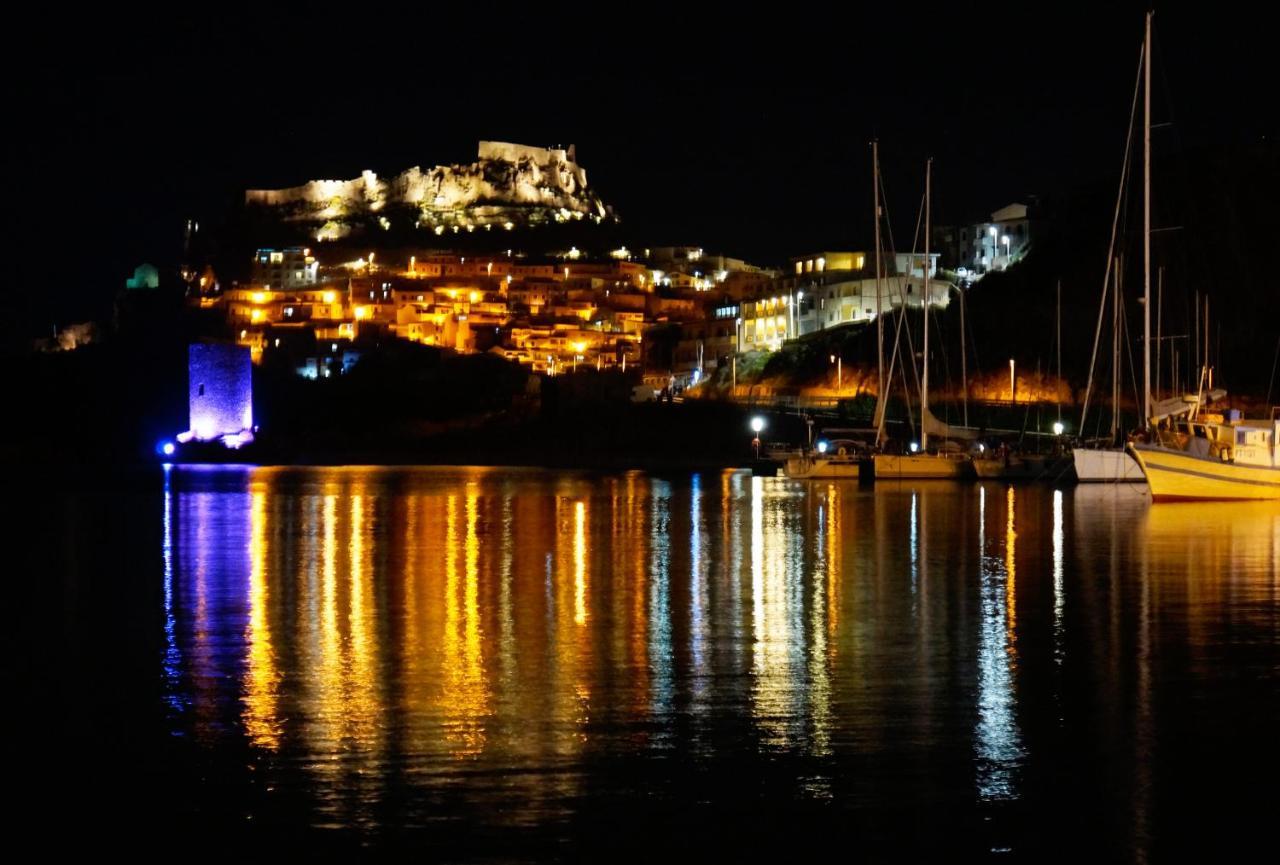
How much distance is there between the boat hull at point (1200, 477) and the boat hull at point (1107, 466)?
7018 millimetres

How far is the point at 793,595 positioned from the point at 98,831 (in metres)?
10.3

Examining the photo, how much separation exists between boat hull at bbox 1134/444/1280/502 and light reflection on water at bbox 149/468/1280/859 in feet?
21.9

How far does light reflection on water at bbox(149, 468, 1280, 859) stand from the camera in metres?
8.83

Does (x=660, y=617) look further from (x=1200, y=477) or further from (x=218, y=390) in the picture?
(x=218, y=390)

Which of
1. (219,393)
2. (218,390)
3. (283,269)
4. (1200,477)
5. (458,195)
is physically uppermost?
(458,195)

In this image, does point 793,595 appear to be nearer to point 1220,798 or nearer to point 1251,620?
point 1251,620

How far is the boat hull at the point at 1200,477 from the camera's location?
3444 cm

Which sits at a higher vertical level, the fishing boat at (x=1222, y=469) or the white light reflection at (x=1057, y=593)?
the fishing boat at (x=1222, y=469)

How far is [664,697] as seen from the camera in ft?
35.8

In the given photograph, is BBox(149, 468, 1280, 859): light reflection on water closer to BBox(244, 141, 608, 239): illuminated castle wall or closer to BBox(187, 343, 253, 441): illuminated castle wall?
BBox(187, 343, 253, 441): illuminated castle wall

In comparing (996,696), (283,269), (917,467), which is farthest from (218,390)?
(996,696)

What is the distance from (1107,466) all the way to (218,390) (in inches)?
1591

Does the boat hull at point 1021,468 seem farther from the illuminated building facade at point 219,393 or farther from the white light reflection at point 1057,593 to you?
the illuminated building facade at point 219,393

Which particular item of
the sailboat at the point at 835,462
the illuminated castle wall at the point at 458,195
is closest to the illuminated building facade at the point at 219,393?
the sailboat at the point at 835,462
